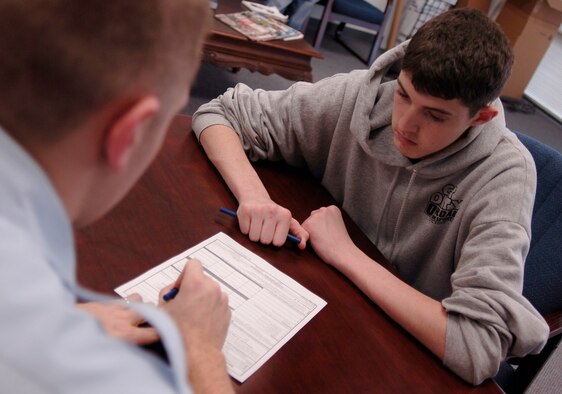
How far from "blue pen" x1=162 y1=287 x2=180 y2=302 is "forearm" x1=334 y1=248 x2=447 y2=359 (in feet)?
1.11

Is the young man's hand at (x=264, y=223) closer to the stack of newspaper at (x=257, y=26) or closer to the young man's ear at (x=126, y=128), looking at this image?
the young man's ear at (x=126, y=128)

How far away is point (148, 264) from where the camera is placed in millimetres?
760

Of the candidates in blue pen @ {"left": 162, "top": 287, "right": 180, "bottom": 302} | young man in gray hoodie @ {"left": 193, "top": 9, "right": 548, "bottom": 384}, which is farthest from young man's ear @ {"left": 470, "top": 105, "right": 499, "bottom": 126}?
blue pen @ {"left": 162, "top": 287, "right": 180, "bottom": 302}

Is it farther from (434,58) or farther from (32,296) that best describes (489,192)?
(32,296)

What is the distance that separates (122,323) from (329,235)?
453 millimetres

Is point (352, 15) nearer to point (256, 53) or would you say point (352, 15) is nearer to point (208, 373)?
point (256, 53)

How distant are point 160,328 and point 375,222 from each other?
91 cm

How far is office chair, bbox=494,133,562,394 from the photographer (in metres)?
1.08

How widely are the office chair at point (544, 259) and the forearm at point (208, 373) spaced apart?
0.81 m

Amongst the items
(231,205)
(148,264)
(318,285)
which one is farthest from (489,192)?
(148,264)

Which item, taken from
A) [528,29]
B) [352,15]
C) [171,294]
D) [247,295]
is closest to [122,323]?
[171,294]

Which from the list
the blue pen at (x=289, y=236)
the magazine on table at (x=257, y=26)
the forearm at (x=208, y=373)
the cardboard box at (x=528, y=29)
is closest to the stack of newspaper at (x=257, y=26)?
the magazine on table at (x=257, y=26)

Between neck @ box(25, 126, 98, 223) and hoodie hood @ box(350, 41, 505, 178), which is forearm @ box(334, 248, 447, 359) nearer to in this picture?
hoodie hood @ box(350, 41, 505, 178)

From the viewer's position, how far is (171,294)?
68 centimetres
